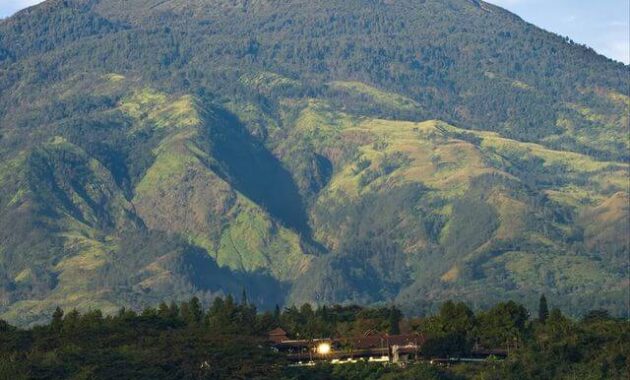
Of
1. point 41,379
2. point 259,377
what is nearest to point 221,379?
point 259,377

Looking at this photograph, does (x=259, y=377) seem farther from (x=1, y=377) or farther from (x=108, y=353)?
(x=1, y=377)

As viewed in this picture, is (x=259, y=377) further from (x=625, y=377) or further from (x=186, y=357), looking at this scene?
(x=625, y=377)

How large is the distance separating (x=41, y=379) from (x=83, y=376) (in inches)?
153

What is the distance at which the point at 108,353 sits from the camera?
A: 651 feet

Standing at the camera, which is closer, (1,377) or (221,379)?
(1,377)

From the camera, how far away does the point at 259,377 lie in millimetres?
199750

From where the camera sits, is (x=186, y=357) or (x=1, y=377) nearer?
(x=1, y=377)

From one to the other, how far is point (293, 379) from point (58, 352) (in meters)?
22.5

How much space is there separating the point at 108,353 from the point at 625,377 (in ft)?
162

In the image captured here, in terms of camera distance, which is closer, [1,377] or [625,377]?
[1,377]

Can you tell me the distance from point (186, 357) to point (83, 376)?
1358cm

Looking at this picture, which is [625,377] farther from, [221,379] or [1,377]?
[1,377]

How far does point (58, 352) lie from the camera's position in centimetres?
19738

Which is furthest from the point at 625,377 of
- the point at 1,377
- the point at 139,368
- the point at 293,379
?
the point at 1,377
